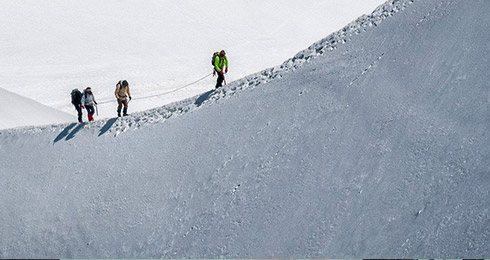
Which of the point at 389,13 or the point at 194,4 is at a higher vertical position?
the point at 194,4

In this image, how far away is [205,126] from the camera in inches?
749

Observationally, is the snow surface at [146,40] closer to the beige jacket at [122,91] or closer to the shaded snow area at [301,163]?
the beige jacket at [122,91]

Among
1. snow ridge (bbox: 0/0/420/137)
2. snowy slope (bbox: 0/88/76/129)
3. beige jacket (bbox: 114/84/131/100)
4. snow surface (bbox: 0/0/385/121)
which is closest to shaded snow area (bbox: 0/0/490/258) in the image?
snow ridge (bbox: 0/0/420/137)

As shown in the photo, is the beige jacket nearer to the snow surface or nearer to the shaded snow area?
the shaded snow area

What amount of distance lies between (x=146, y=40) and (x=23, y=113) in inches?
811

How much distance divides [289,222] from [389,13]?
752cm

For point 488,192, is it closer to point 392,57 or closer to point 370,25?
point 392,57

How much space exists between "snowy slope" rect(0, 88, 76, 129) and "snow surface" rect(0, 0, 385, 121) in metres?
8.70

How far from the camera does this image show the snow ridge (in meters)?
19.4

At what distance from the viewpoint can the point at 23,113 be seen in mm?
28000

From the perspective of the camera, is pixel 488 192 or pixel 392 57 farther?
pixel 392 57

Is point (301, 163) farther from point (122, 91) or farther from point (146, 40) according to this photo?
point (146, 40)

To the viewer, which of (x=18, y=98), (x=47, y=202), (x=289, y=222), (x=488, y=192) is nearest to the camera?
(x=488, y=192)

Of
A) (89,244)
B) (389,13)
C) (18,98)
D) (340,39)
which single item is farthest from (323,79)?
(18,98)
